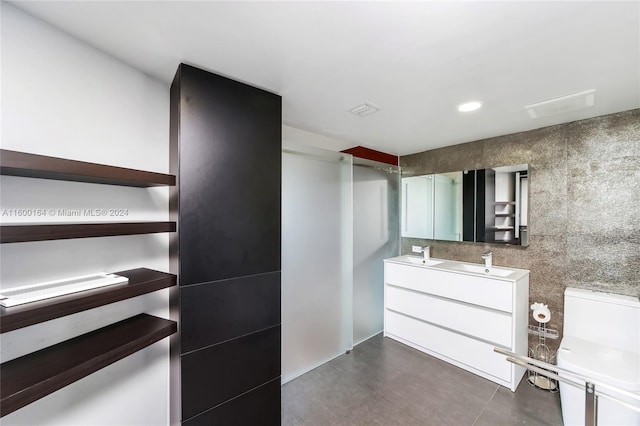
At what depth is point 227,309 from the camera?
1.54 m

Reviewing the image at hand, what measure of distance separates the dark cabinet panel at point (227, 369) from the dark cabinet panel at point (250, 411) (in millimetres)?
39

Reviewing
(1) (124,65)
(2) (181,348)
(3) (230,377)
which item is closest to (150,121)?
(1) (124,65)

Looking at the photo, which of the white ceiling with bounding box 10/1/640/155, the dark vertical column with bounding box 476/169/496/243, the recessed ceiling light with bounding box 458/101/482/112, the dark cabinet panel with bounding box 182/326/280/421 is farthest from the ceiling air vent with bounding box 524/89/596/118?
the dark cabinet panel with bounding box 182/326/280/421

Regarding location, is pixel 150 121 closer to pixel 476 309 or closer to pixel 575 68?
pixel 575 68

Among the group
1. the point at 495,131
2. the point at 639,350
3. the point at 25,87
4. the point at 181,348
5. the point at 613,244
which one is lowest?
the point at 639,350

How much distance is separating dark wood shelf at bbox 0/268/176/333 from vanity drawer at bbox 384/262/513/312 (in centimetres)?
251

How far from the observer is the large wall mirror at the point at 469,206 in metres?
2.63

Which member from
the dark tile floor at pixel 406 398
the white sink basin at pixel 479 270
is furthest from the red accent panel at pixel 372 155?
the dark tile floor at pixel 406 398

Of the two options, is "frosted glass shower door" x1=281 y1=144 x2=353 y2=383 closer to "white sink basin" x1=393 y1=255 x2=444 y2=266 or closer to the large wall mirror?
"white sink basin" x1=393 y1=255 x2=444 y2=266

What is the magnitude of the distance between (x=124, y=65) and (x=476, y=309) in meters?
3.37

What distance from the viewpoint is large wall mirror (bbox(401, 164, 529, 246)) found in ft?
8.64

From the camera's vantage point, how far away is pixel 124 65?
1467 millimetres

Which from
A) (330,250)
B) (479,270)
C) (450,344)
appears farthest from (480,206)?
(330,250)

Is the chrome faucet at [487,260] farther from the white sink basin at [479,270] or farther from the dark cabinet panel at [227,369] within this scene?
the dark cabinet panel at [227,369]
